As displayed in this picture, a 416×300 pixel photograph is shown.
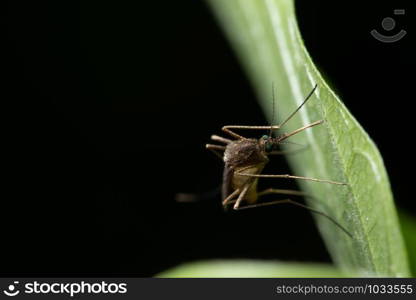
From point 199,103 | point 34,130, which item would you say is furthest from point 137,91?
point 34,130

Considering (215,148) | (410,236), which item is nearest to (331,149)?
(410,236)

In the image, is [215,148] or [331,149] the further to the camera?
[215,148]

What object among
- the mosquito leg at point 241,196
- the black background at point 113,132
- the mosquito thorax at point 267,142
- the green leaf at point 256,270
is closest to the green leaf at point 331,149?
the green leaf at point 256,270

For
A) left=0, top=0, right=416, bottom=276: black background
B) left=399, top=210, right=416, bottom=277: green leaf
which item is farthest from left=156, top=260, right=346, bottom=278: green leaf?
left=0, top=0, right=416, bottom=276: black background

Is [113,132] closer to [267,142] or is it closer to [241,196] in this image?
[241,196]

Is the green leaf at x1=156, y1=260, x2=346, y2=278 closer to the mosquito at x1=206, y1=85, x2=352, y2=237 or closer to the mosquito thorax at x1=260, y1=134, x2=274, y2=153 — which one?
the mosquito at x1=206, y1=85, x2=352, y2=237

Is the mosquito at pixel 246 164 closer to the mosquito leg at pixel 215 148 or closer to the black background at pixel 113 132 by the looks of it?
the mosquito leg at pixel 215 148
